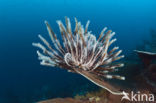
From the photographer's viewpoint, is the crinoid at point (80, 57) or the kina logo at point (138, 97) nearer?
the kina logo at point (138, 97)

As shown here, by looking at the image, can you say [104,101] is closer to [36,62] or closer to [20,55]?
[36,62]

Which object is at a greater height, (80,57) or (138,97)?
(80,57)

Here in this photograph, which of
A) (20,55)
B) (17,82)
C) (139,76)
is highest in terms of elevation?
(20,55)

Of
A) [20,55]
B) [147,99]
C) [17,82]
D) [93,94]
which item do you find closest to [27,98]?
[17,82]

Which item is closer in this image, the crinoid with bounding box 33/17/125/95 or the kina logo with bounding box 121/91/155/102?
the kina logo with bounding box 121/91/155/102

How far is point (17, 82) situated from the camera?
24531 millimetres

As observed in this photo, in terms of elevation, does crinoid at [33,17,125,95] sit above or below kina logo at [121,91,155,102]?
above

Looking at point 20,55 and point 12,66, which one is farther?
Answer: point 20,55

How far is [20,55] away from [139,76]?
109 ft

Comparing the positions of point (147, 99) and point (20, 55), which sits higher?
point (20, 55)

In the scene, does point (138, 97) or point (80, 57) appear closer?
point (138, 97)

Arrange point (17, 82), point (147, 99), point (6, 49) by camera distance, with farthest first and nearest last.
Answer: point (6, 49) < point (17, 82) < point (147, 99)

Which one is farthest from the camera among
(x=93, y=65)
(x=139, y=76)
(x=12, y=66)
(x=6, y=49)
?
(x=6, y=49)

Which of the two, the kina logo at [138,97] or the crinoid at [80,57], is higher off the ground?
the crinoid at [80,57]
